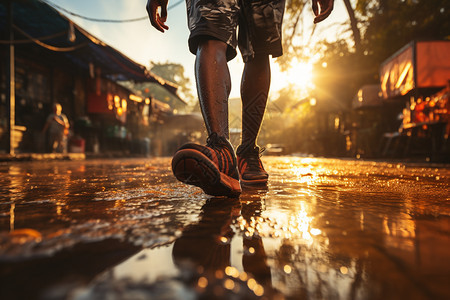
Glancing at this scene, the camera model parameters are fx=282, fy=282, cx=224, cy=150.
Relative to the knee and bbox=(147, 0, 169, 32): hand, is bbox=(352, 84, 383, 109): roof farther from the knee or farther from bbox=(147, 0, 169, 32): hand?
the knee

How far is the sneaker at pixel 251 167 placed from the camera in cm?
139

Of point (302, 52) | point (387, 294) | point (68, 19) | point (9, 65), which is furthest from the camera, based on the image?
point (302, 52)

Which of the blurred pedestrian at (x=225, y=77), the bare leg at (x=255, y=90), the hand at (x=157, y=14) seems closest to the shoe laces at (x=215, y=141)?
the blurred pedestrian at (x=225, y=77)

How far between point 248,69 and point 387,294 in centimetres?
145

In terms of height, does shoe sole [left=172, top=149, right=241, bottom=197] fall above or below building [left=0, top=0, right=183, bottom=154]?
below

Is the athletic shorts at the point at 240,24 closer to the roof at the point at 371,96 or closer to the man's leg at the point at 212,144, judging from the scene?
Answer: the man's leg at the point at 212,144

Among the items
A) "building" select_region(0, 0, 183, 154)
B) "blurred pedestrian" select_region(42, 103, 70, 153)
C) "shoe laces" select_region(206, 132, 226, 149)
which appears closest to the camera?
"shoe laces" select_region(206, 132, 226, 149)

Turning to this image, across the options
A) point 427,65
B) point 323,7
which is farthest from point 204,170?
point 427,65

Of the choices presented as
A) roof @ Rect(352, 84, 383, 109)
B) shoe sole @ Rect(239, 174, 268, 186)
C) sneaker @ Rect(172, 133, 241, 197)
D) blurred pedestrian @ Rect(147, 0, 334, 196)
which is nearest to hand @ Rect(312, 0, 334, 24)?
blurred pedestrian @ Rect(147, 0, 334, 196)

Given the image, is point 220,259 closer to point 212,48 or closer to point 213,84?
point 213,84

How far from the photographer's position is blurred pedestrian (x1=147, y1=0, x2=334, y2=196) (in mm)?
855

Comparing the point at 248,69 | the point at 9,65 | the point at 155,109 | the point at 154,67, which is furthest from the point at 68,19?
the point at 154,67

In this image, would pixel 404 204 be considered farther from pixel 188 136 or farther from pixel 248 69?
pixel 188 136

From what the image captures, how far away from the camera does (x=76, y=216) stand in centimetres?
63
